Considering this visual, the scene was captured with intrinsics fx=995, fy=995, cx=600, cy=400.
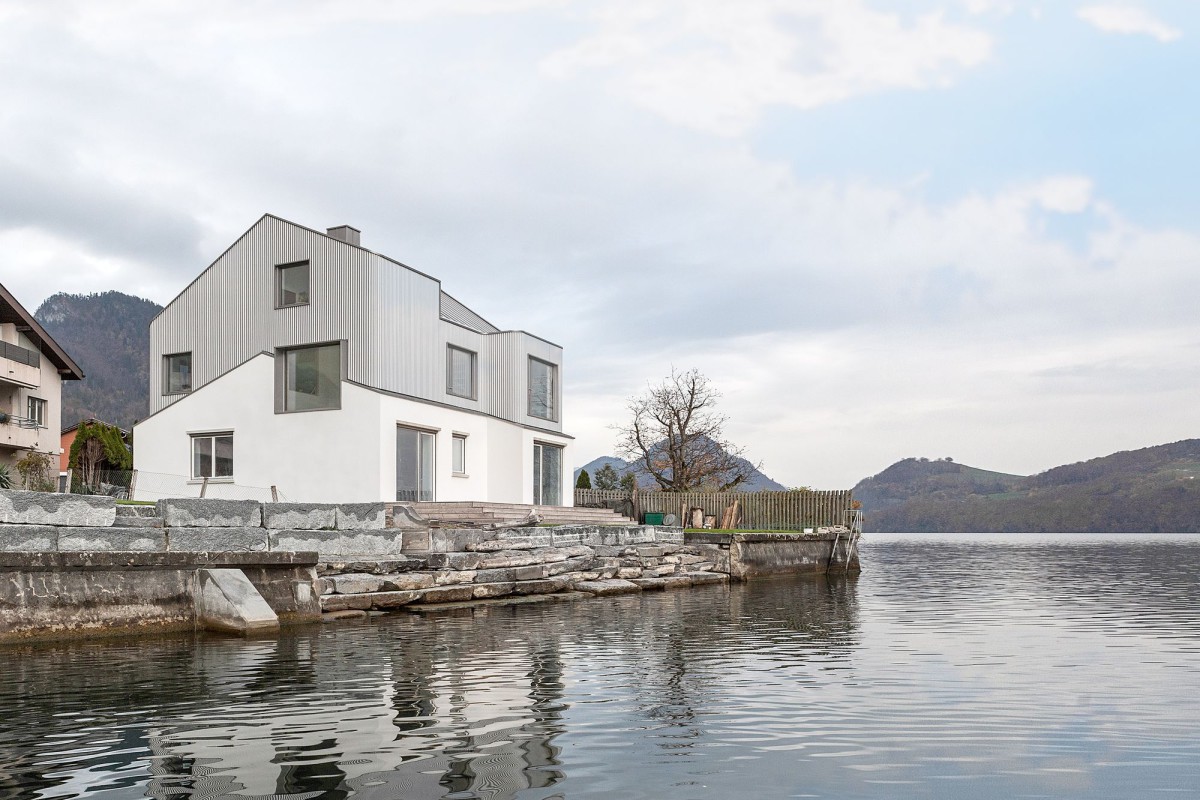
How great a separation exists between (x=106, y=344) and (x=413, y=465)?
177 meters

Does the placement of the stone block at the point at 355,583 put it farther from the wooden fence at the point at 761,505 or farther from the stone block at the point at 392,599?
the wooden fence at the point at 761,505

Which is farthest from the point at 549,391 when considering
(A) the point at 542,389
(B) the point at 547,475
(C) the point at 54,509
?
(C) the point at 54,509

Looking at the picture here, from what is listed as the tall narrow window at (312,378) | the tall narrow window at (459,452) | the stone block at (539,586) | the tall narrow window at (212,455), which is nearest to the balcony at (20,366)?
the tall narrow window at (212,455)

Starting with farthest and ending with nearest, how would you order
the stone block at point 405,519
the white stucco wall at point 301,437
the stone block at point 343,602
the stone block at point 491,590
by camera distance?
the white stucco wall at point 301,437
the stone block at point 405,519
the stone block at point 491,590
the stone block at point 343,602

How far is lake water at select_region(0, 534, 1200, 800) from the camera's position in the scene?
605cm

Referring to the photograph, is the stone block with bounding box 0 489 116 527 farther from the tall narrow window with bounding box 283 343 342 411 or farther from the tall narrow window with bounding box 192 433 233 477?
the tall narrow window with bounding box 192 433 233 477

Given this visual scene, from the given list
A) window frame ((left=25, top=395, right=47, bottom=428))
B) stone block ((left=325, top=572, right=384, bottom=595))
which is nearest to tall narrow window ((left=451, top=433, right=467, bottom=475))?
stone block ((left=325, top=572, right=384, bottom=595))

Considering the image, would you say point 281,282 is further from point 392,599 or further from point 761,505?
point 761,505

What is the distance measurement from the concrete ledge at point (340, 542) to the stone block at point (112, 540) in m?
2.01

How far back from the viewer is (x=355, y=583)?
17469mm

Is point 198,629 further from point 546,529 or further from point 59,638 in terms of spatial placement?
point 546,529

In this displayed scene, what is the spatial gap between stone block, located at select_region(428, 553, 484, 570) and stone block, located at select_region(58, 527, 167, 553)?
567 cm

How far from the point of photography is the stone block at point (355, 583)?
1719 cm

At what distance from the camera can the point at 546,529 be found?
23203 millimetres
